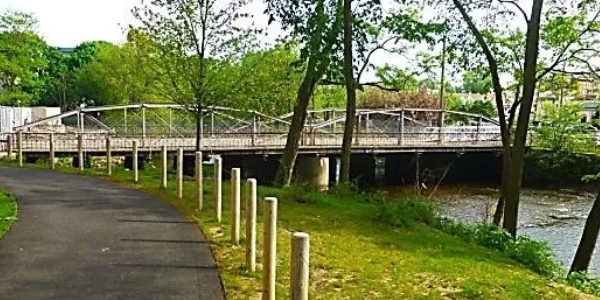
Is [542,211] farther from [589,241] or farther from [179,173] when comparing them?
[179,173]

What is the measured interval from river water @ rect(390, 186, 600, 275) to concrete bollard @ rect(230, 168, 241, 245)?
981 cm

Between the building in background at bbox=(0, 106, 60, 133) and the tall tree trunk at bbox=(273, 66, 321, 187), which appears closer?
the tall tree trunk at bbox=(273, 66, 321, 187)

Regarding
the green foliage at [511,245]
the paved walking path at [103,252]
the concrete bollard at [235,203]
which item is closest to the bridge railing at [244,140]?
the paved walking path at [103,252]

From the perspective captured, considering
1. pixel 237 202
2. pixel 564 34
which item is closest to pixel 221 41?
pixel 564 34

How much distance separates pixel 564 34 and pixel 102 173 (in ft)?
41.6

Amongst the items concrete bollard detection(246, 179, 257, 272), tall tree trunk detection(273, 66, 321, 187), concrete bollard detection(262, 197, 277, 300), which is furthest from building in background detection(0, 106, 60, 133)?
concrete bollard detection(262, 197, 277, 300)

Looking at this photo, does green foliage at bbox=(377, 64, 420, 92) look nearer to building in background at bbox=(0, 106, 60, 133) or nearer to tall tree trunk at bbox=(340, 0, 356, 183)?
tall tree trunk at bbox=(340, 0, 356, 183)

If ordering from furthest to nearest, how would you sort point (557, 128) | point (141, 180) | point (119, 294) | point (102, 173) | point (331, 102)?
point (331, 102), point (557, 128), point (102, 173), point (141, 180), point (119, 294)

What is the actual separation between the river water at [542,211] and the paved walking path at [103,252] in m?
10.3

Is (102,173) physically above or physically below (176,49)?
below

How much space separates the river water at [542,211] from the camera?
61.6ft

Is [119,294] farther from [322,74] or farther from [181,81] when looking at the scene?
[181,81]

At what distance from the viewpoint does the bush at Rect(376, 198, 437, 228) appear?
38.5ft

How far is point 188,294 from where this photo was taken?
5961mm
